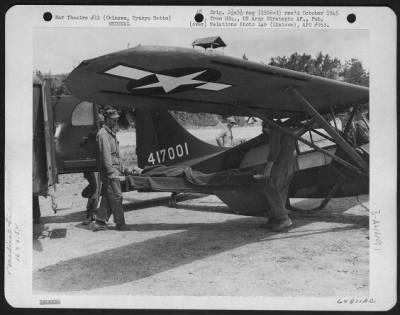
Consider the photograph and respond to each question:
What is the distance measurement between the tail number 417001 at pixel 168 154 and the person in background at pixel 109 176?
1730mm

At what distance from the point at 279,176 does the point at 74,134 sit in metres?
3.59

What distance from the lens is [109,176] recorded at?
6.61m

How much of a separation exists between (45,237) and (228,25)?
3.69 m

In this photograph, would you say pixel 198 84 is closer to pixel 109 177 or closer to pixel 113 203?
pixel 109 177

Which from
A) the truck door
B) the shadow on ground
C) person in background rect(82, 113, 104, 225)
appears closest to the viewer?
the shadow on ground

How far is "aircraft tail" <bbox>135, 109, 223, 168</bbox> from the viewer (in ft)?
27.3

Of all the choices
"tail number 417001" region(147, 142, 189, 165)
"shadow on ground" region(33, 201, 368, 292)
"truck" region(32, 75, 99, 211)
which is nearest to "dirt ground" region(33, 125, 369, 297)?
"shadow on ground" region(33, 201, 368, 292)

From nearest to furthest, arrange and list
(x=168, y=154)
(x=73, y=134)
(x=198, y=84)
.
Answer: (x=198, y=84), (x=73, y=134), (x=168, y=154)

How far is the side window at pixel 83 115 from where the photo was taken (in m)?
7.48

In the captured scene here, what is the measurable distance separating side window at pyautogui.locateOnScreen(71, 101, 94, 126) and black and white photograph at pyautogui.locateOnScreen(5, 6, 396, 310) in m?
0.96

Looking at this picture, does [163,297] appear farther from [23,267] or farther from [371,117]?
[371,117]

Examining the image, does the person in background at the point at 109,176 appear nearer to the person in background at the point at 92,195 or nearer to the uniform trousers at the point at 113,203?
the uniform trousers at the point at 113,203

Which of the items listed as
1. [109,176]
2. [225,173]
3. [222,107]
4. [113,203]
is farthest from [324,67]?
[113,203]

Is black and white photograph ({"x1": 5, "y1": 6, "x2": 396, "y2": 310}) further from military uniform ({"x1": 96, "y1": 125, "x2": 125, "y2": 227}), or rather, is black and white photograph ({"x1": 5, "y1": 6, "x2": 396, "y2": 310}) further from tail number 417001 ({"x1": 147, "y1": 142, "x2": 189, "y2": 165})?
tail number 417001 ({"x1": 147, "y1": 142, "x2": 189, "y2": 165})
